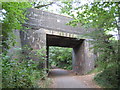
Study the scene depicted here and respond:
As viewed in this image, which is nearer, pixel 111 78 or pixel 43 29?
pixel 111 78

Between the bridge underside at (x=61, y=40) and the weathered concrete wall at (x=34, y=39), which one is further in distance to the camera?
the bridge underside at (x=61, y=40)

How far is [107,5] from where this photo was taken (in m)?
2.66

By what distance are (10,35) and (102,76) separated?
14.9ft

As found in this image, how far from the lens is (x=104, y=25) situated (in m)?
3.24

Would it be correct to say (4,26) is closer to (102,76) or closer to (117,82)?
(117,82)

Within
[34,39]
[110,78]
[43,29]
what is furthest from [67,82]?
[43,29]

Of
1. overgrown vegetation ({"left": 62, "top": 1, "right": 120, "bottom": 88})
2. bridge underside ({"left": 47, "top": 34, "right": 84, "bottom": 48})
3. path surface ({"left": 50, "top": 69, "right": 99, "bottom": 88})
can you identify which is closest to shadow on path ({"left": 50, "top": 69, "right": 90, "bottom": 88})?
path surface ({"left": 50, "top": 69, "right": 99, "bottom": 88})

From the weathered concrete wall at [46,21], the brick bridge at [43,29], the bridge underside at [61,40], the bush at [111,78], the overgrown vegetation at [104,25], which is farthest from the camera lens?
the bridge underside at [61,40]

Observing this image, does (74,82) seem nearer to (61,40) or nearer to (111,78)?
(111,78)

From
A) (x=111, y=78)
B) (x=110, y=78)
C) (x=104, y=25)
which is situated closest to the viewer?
(x=104, y=25)

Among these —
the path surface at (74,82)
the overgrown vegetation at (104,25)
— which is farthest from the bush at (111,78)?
the path surface at (74,82)

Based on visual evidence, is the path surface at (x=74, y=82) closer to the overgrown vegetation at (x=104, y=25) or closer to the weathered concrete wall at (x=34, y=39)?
the overgrown vegetation at (x=104, y=25)

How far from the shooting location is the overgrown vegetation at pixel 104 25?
107 inches

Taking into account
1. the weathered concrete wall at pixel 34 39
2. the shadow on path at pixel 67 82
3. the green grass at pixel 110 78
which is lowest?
the shadow on path at pixel 67 82
